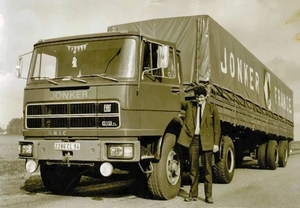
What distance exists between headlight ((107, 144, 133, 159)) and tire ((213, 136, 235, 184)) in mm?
3136

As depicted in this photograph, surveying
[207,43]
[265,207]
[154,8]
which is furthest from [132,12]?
[265,207]

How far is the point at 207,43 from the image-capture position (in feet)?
26.0

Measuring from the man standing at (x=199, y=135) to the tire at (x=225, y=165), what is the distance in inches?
82.0

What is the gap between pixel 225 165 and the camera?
27.9ft

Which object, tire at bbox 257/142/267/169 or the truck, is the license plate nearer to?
the truck

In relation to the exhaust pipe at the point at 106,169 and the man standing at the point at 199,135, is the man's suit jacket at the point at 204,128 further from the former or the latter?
the exhaust pipe at the point at 106,169

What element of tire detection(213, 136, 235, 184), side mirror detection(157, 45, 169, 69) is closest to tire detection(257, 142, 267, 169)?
tire detection(213, 136, 235, 184)

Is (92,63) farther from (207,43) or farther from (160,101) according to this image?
(207,43)

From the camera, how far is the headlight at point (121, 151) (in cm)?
572

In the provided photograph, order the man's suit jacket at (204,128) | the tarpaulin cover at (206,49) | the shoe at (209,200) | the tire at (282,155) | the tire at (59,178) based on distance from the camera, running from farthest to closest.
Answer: the tire at (282,155), the tarpaulin cover at (206,49), the tire at (59,178), the man's suit jacket at (204,128), the shoe at (209,200)

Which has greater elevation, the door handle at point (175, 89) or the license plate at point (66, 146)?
the door handle at point (175, 89)

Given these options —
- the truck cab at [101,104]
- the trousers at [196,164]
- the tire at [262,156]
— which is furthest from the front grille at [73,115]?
the tire at [262,156]

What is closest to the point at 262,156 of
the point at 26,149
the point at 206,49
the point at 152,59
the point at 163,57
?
the point at 206,49

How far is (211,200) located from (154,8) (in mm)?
3540
